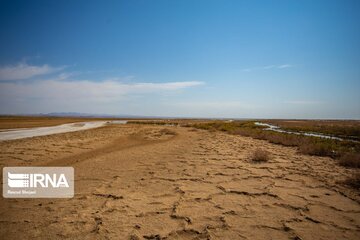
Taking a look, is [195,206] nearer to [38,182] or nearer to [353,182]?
[353,182]

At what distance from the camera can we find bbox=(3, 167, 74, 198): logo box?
17.9 feet

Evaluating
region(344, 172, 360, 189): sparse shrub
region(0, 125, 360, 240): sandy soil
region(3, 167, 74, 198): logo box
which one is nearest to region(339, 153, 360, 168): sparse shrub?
region(0, 125, 360, 240): sandy soil

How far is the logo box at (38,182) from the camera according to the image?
546cm

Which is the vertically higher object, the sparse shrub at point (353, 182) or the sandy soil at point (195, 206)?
the sparse shrub at point (353, 182)

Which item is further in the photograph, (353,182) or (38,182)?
(38,182)

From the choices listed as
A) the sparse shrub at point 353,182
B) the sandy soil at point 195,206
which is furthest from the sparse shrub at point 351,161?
the sparse shrub at point 353,182

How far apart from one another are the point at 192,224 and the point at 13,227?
3236 millimetres

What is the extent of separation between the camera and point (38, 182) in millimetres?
6484

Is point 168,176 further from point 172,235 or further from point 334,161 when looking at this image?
point 334,161

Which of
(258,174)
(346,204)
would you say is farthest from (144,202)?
(346,204)

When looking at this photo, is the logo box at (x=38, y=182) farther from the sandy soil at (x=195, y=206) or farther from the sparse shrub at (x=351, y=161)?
the sparse shrub at (x=351, y=161)

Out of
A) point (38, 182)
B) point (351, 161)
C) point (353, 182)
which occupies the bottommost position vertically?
point (38, 182)

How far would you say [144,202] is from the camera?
4879 mm

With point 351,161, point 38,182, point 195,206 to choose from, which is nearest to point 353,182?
point 351,161
